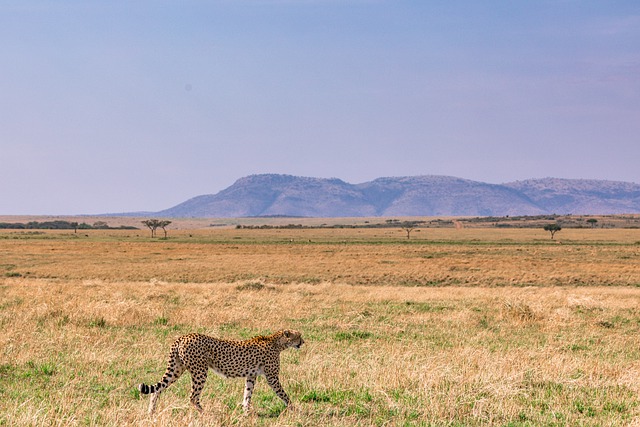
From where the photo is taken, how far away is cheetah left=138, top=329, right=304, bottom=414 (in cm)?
891

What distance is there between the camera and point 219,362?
9.20m

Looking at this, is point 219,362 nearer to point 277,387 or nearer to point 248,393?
point 248,393

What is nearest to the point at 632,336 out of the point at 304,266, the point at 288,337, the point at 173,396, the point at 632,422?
the point at 632,422

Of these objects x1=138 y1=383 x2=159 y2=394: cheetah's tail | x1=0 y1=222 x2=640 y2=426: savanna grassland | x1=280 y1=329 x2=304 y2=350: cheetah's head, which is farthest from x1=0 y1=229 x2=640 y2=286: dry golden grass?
x1=138 y1=383 x2=159 y2=394: cheetah's tail

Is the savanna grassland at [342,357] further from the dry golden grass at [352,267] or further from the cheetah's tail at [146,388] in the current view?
the dry golden grass at [352,267]

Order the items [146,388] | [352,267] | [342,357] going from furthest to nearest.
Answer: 1. [352,267]
2. [342,357]
3. [146,388]

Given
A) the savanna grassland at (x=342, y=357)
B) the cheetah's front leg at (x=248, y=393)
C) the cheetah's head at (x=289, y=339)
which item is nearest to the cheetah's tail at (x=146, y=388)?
the savanna grassland at (x=342, y=357)

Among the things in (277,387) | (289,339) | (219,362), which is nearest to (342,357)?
(289,339)

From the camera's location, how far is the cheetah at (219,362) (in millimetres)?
8906

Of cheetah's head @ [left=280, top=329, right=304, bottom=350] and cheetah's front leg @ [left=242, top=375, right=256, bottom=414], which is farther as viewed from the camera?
cheetah's head @ [left=280, top=329, right=304, bottom=350]

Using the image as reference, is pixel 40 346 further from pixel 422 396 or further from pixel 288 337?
pixel 422 396

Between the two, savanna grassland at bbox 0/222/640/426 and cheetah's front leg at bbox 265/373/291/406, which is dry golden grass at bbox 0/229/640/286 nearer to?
savanna grassland at bbox 0/222/640/426

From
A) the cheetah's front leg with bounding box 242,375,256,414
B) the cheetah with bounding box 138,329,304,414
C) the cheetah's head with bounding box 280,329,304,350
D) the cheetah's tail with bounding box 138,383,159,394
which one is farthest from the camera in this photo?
the cheetah's head with bounding box 280,329,304,350

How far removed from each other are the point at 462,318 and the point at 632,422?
44.4 ft
